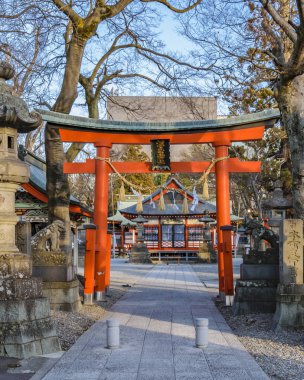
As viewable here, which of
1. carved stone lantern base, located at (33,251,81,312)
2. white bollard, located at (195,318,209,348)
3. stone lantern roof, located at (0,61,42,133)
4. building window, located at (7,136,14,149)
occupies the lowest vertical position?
white bollard, located at (195,318,209,348)

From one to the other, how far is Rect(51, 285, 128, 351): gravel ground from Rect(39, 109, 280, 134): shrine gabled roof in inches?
184

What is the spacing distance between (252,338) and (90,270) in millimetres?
5903

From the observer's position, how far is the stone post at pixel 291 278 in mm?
8680

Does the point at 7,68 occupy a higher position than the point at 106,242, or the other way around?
the point at 7,68

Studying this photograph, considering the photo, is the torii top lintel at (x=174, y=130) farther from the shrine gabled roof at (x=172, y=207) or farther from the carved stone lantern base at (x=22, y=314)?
the shrine gabled roof at (x=172, y=207)

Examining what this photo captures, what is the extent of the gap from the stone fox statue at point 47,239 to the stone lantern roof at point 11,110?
3.96 m

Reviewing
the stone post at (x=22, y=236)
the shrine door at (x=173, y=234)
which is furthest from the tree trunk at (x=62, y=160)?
the shrine door at (x=173, y=234)

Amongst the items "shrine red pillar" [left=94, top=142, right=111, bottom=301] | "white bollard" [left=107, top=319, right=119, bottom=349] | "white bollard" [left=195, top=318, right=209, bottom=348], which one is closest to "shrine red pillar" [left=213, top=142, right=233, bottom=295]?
"shrine red pillar" [left=94, top=142, right=111, bottom=301]

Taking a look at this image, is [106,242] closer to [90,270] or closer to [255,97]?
[90,270]

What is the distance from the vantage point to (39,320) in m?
7.43

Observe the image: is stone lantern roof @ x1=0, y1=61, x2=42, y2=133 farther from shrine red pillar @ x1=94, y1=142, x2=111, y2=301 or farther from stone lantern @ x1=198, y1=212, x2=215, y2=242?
stone lantern @ x1=198, y1=212, x2=215, y2=242

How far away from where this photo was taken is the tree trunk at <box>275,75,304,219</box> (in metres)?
11.4

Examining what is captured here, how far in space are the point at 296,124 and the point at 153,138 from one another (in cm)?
496

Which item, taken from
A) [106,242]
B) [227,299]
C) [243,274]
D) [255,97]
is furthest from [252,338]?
[255,97]
